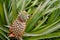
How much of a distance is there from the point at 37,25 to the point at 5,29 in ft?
1.00

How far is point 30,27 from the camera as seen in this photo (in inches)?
60.6

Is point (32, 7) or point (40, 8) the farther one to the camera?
point (32, 7)

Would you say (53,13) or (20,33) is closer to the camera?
(20,33)

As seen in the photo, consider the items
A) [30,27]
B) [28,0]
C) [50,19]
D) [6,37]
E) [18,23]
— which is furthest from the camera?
[28,0]

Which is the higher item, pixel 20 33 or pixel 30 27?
pixel 30 27

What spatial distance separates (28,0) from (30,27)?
0.46 metres

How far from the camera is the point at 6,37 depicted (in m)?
1.39

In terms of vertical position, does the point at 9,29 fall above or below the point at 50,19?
below

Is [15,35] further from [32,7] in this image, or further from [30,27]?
[32,7]

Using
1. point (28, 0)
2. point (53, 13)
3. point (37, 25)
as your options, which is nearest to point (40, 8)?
point (37, 25)

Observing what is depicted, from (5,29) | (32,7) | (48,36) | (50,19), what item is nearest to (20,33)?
(5,29)

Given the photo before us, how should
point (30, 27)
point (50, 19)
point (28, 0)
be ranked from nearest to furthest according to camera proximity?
1. point (30, 27)
2. point (50, 19)
3. point (28, 0)

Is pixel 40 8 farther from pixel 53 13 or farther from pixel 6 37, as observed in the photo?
pixel 6 37

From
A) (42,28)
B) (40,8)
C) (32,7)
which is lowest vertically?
(42,28)
